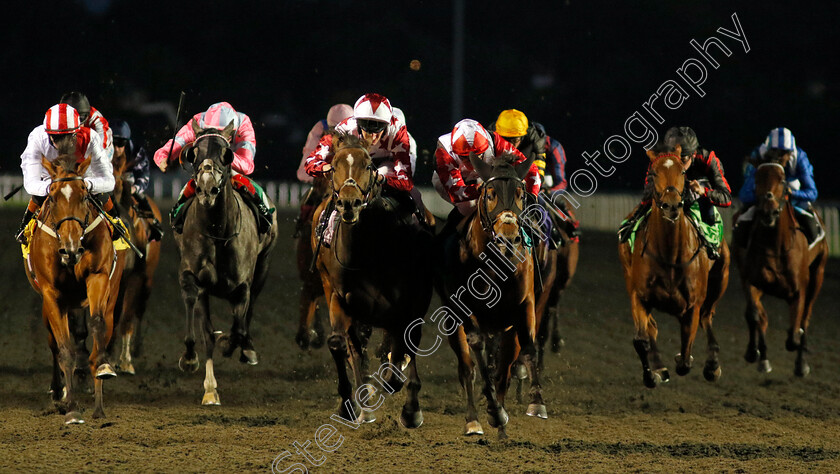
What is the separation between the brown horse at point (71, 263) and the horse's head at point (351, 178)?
192 centimetres

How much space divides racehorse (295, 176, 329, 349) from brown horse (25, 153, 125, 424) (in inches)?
88.2

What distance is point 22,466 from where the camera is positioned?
644 cm

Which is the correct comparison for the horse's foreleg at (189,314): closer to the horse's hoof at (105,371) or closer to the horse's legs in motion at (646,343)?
the horse's hoof at (105,371)

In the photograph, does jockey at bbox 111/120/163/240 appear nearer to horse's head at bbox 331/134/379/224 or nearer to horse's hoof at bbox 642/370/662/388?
horse's head at bbox 331/134/379/224

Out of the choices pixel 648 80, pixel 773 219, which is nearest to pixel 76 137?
pixel 773 219

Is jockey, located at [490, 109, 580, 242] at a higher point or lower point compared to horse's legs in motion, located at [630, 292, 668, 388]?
higher

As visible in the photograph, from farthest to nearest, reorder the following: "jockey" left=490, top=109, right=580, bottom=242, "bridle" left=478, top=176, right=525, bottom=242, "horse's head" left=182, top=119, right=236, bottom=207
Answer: "jockey" left=490, top=109, right=580, bottom=242 < "horse's head" left=182, top=119, right=236, bottom=207 < "bridle" left=478, top=176, right=525, bottom=242

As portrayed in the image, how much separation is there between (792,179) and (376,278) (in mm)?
5341

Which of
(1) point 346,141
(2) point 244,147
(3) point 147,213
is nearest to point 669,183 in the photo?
(1) point 346,141

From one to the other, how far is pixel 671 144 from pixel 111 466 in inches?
188

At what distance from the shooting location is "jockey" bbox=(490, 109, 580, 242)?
8.34m

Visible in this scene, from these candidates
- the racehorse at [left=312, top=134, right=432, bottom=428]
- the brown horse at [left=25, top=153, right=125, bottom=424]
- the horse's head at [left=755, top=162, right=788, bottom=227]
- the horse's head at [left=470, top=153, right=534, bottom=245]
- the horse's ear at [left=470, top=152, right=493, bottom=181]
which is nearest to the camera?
the horse's head at [left=470, top=153, right=534, bottom=245]

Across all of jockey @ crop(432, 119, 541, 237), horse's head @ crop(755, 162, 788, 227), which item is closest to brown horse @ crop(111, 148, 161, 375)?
jockey @ crop(432, 119, 541, 237)

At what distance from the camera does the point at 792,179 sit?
10.6m
